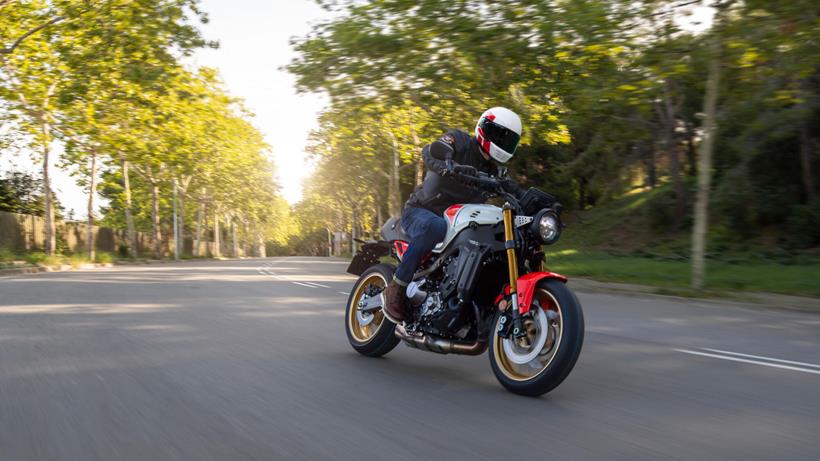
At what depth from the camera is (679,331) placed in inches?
323

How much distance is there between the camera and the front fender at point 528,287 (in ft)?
15.0

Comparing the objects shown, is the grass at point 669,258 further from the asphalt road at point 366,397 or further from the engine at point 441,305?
the engine at point 441,305

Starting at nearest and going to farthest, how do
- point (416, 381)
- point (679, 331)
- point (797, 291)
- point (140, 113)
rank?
point (416, 381)
point (679, 331)
point (797, 291)
point (140, 113)

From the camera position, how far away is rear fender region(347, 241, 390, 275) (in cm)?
648

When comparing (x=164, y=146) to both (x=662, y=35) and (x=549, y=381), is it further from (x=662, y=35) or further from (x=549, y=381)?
(x=549, y=381)

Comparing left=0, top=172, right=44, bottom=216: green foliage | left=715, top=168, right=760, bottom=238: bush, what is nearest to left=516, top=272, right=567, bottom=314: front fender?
left=715, top=168, right=760, bottom=238: bush

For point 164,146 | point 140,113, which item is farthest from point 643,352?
point 164,146

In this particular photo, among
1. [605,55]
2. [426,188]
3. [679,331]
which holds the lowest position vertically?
[679,331]

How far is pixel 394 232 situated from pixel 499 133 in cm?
129

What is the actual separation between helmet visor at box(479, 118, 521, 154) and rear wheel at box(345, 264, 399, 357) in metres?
1.44

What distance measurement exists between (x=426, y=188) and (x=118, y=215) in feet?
214

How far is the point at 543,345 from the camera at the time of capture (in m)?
4.59

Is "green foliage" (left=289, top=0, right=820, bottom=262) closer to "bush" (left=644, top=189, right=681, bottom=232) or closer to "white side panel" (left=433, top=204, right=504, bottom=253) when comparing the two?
"bush" (left=644, top=189, right=681, bottom=232)

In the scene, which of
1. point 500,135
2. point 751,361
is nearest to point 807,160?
point 751,361
